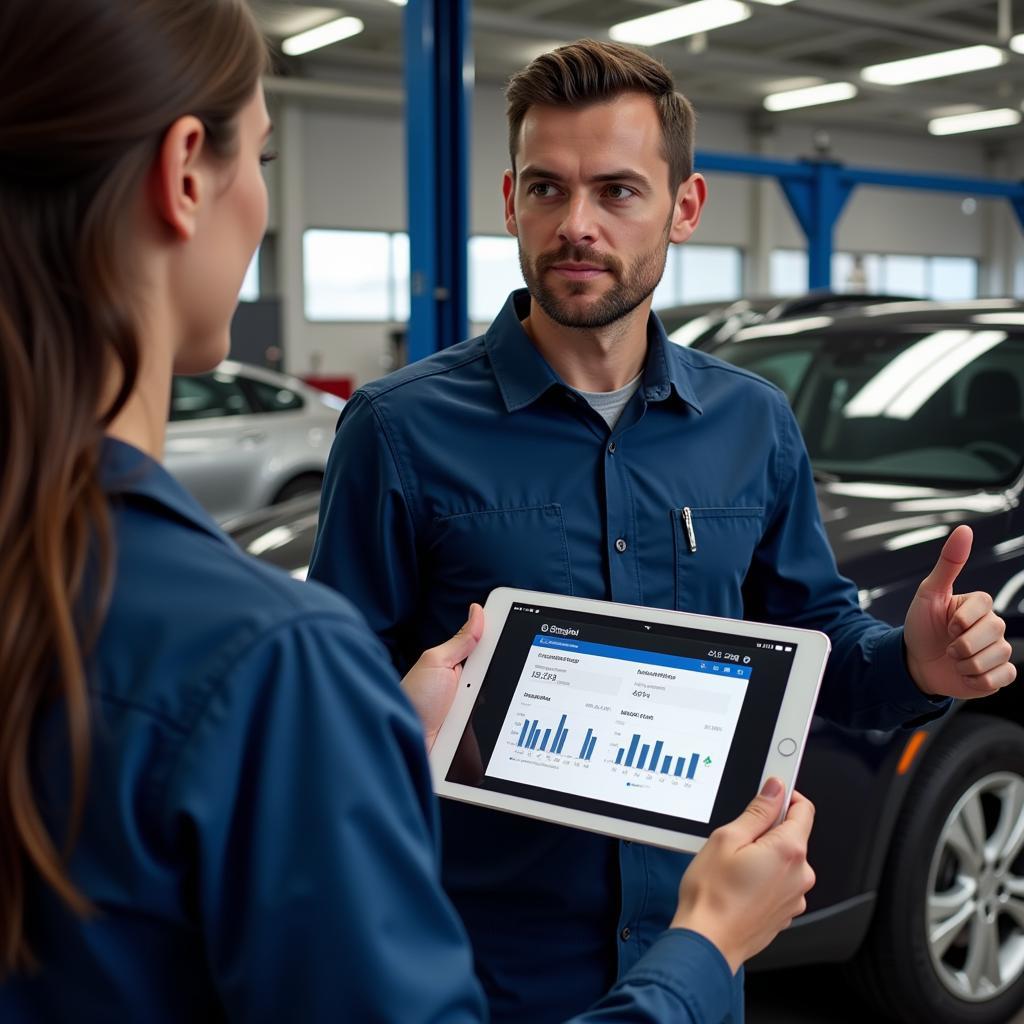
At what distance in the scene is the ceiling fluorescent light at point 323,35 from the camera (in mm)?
13758

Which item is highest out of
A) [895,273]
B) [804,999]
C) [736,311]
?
[895,273]

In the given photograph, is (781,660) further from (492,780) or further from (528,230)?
(528,230)

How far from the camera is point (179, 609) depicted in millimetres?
766

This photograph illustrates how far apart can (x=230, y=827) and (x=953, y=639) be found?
3.86 feet

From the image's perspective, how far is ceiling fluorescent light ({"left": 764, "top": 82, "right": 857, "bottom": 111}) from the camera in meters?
16.8

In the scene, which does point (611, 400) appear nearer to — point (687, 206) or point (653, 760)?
point (687, 206)

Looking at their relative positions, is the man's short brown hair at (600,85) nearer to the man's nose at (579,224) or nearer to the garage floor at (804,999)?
the man's nose at (579,224)

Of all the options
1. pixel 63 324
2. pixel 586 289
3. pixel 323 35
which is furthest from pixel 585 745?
pixel 323 35

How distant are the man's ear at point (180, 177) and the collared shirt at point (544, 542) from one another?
34.9 inches

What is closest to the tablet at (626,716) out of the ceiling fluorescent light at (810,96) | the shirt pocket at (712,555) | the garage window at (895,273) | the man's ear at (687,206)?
the shirt pocket at (712,555)

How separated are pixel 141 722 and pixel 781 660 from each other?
0.85 metres

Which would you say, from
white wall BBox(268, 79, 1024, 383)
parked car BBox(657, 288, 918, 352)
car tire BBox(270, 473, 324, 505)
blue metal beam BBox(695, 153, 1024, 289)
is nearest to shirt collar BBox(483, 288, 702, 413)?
parked car BBox(657, 288, 918, 352)

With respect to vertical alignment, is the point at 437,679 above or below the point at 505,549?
below

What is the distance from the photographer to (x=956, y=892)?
110 inches
